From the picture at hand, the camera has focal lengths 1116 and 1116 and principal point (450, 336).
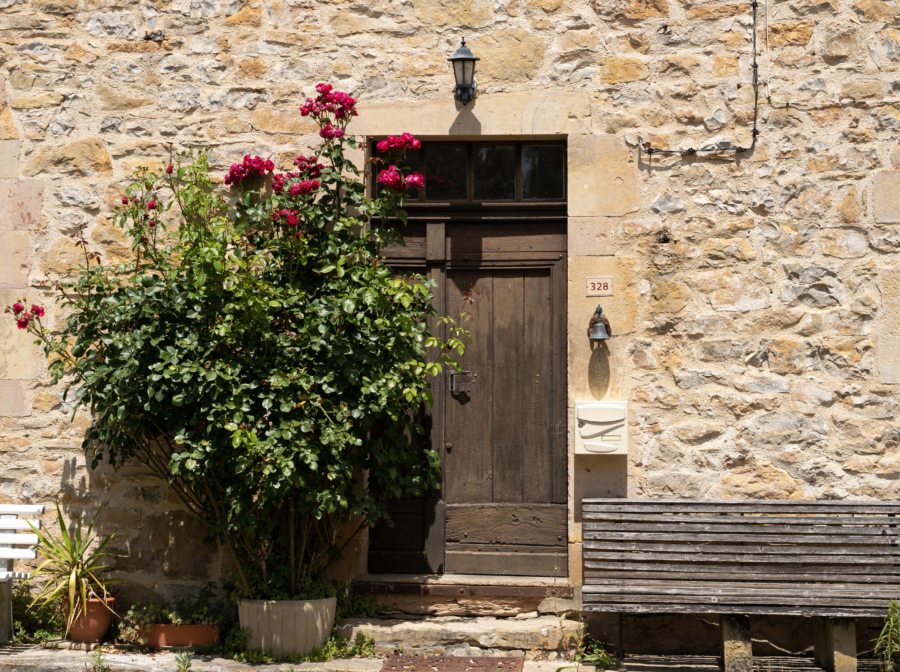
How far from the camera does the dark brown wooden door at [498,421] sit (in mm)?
6113

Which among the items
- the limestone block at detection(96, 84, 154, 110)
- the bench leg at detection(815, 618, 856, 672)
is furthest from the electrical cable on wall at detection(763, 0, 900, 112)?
the limestone block at detection(96, 84, 154, 110)

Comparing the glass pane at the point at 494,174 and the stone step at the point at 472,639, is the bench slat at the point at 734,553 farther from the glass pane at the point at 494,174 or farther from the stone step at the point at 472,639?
the glass pane at the point at 494,174

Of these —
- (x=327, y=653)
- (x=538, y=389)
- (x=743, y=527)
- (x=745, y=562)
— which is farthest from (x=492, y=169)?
(x=327, y=653)

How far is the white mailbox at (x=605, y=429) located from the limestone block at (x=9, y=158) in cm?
343

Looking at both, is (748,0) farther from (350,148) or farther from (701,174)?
(350,148)

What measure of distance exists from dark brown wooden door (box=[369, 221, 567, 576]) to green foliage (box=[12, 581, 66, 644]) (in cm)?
169

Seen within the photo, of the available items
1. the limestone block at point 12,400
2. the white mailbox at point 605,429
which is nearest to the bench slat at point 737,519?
the white mailbox at point 605,429

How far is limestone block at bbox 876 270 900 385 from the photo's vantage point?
226 inches

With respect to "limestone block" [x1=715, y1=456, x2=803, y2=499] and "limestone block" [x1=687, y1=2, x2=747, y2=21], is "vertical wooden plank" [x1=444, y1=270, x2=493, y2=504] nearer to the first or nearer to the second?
"limestone block" [x1=715, y1=456, x2=803, y2=499]

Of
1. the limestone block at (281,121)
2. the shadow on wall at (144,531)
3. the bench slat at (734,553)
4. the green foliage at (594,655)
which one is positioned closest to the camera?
the bench slat at (734,553)

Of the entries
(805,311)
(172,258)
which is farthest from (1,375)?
(805,311)

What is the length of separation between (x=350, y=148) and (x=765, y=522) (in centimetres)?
292

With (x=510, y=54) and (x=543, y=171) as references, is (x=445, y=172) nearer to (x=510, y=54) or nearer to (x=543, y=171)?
(x=543, y=171)

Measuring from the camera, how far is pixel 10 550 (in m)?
5.57
